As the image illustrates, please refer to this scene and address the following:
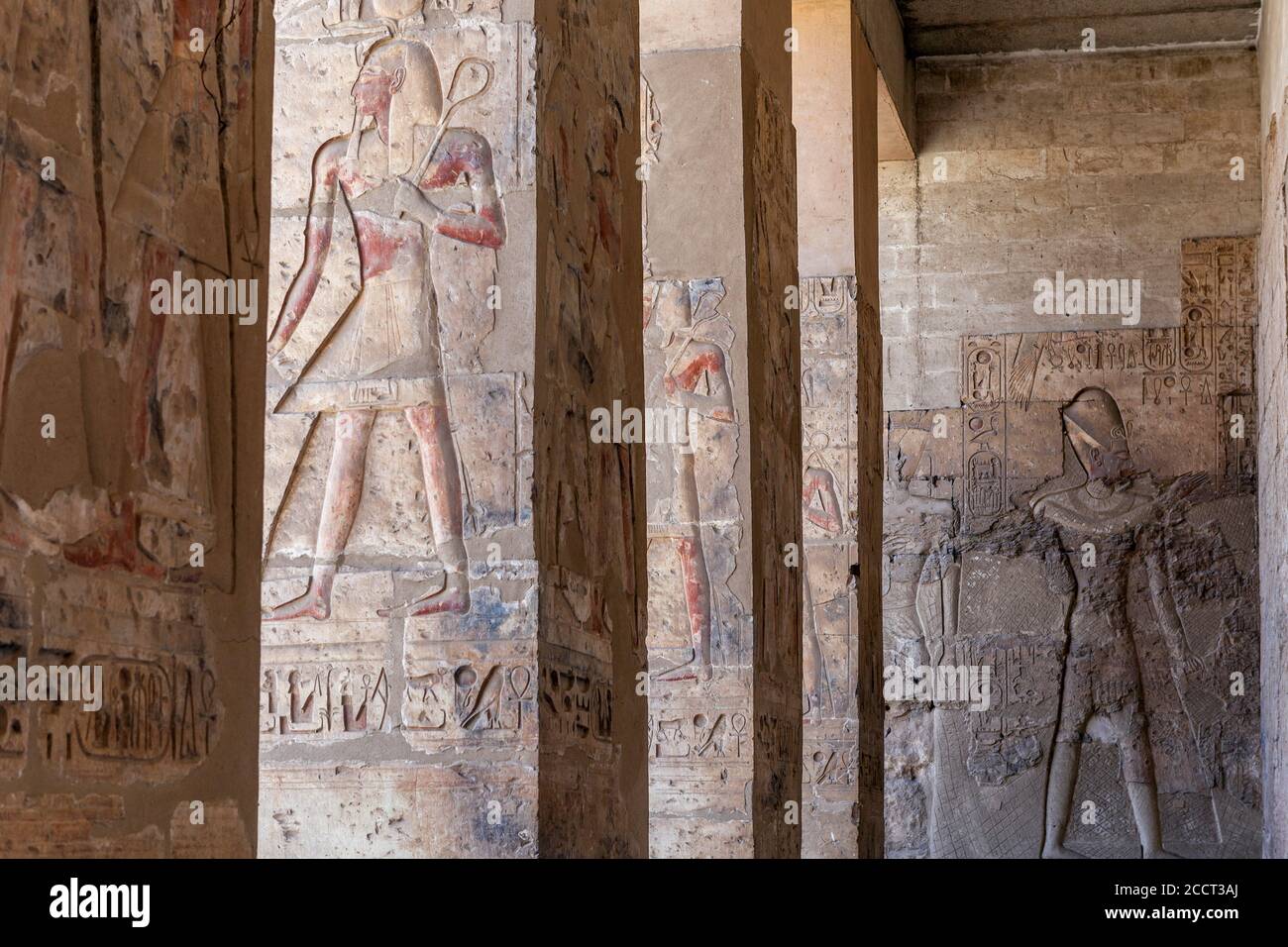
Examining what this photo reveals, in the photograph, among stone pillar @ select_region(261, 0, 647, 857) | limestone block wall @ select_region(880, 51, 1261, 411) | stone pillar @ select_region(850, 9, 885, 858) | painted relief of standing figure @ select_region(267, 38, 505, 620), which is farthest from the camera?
limestone block wall @ select_region(880, 51, 1261, 411)

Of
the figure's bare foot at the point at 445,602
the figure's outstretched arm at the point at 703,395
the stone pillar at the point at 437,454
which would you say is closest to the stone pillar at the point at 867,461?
the figure's outstretched arm at the point at 703,395

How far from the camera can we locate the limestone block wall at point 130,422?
315 centimetres

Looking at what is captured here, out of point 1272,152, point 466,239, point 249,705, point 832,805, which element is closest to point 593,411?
point 466,239

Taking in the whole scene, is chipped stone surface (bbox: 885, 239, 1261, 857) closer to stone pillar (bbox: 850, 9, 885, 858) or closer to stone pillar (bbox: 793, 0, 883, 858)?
stone pillar (bbox: 850, 9, 885, 858)

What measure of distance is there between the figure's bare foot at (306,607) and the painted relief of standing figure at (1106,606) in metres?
9.38

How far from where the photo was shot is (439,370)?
221 inches

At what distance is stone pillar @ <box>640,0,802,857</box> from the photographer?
8320mm

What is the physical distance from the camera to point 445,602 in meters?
5.50

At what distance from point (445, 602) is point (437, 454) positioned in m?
0.44

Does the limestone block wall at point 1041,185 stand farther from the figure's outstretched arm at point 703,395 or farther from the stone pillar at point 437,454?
the stone pillar at point 437,454

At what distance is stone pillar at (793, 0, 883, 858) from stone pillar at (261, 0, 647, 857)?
5.54m

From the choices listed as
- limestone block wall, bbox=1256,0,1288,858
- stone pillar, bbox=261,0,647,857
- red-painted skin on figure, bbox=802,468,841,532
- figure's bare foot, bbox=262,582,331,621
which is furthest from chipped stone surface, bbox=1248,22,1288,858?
figure's bare foot, bbox=262,582,331,621

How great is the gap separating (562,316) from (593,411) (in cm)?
40

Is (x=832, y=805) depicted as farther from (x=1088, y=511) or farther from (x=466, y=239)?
(x=466, y=239)
